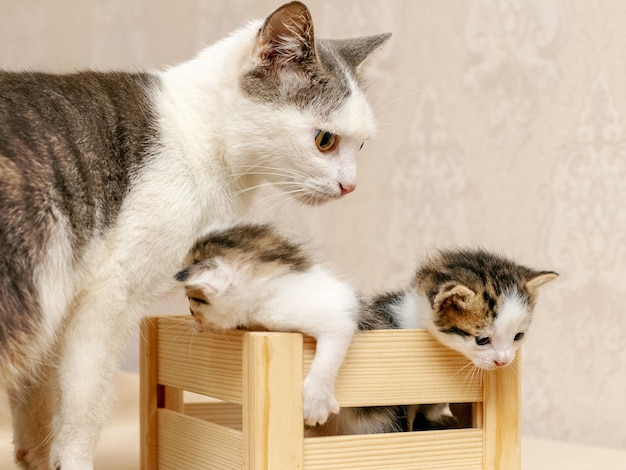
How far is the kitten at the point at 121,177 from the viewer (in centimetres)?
122

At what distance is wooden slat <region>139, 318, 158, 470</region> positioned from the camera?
5.20 feet

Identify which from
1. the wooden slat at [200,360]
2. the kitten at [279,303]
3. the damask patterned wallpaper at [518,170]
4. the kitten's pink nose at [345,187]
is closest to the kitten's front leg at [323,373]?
the kitten at [279,303]

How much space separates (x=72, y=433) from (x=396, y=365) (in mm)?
484

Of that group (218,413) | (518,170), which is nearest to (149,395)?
(218,413)

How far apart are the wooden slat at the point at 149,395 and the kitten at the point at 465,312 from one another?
14.5 inches

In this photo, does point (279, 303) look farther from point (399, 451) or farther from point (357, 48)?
point (357, 48)

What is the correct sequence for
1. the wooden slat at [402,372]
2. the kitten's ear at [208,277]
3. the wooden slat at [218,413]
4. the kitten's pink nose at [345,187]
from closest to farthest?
the kitten's ear at [208,277], the wooden slat at [402,372], the kitten's pink nose at [345,187], the wooden slat at [218,413]

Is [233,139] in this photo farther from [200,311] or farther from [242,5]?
[242,5]

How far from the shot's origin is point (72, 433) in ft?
4.21

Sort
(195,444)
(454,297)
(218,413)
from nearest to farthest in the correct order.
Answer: (454,297) → (195,444) → (218,413)

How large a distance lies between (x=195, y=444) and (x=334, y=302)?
0.36 metres

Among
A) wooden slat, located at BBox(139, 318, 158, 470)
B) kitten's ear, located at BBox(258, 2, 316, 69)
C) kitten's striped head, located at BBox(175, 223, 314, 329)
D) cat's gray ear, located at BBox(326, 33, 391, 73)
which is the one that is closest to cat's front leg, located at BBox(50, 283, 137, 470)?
kitten's striped head, located at BBox(175, 223, 314, 329)

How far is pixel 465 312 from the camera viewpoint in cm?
131

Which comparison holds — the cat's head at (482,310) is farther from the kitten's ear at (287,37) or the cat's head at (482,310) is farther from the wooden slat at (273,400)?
the kitten's ear at (287,37)
